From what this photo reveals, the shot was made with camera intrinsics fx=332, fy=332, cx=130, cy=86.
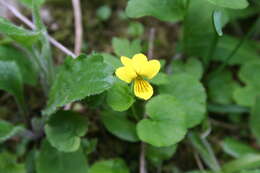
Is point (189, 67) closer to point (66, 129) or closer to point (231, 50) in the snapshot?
point (231, 50)

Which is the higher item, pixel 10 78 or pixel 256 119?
pixel 10 78

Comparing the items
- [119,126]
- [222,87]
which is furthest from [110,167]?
[222,87]

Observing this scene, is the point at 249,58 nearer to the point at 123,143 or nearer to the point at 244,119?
the point at 244,119

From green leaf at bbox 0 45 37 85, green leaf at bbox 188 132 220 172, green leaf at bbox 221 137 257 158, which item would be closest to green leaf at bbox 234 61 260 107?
→ green leaf at bbox 221 137 257 158

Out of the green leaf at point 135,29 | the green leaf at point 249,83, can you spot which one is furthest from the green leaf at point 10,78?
the green leaf at point 249,83

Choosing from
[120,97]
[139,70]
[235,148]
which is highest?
[139,70]

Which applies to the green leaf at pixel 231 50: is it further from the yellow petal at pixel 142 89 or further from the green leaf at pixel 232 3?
the yellow petal at pixel 142 89
